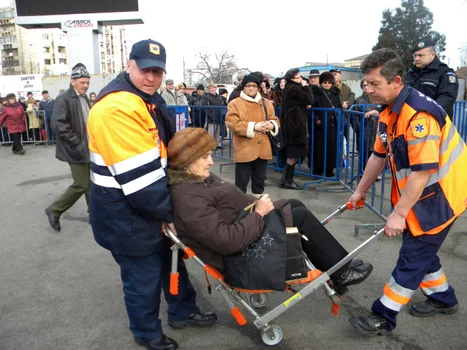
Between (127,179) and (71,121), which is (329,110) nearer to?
(71,121)

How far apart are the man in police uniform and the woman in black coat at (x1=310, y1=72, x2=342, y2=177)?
6.05 ft

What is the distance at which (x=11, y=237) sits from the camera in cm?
493

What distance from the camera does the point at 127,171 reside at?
7.32 feet

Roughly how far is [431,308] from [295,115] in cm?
399

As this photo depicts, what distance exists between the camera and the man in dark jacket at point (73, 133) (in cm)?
480

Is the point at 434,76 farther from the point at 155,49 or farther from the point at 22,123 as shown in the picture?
the point at 22,123

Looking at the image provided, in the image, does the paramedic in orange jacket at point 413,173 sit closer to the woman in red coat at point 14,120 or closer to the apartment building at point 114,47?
the woman in red coat at point 14,120

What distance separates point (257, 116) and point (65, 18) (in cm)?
1833

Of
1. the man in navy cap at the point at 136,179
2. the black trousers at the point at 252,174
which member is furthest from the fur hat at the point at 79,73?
the man in navy cap at the point at 136,179

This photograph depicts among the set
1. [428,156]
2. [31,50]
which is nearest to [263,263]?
[428,156]

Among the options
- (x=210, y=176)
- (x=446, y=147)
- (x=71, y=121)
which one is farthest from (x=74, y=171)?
(x=446, y=147)

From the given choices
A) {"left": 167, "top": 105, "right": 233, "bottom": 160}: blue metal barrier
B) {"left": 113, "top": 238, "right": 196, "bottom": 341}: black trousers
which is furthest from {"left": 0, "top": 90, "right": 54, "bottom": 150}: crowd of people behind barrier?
{"left": 113, "top": 238, "right": 196, "bottom": 341}: black trousers

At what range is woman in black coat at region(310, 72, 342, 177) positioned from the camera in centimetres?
674

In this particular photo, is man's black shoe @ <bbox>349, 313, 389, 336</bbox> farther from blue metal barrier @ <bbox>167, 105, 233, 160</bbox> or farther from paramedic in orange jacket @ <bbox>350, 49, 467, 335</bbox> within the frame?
blue metal barrier @ <bbox>167, 105, 233, 160</bbox>
